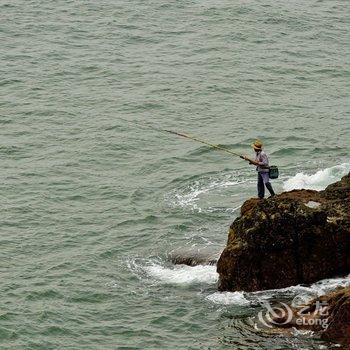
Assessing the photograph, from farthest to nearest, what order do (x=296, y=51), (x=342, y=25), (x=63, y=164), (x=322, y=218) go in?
(x=342, y=25)
(x=296, y=51)
(x=63, y=164)
(x=322, y=218)

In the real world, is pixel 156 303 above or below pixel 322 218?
below

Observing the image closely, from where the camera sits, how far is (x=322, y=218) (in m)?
23.9

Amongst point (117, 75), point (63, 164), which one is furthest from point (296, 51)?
point (63, 164)

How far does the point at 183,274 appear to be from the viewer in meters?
25.9

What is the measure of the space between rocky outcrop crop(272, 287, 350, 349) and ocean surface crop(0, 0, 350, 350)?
1.03 ft

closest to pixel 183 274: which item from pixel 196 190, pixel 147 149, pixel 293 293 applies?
pixel 293 293

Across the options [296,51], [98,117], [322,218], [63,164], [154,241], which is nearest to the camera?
[322,218]

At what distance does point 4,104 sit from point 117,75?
218 inches

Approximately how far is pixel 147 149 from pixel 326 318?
1589 centimetres

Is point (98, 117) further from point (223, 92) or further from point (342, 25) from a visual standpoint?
point (342, 25)

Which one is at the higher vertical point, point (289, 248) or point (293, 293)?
point (289, 248)

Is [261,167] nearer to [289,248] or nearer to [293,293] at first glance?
[289,248]

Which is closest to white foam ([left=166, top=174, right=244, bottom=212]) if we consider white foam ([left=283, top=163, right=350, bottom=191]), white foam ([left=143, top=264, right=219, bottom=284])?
white foam ([left=283, top=163, right=350, bottom=191])

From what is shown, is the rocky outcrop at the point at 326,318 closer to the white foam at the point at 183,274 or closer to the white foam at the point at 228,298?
the white foam at the point at 228,298
